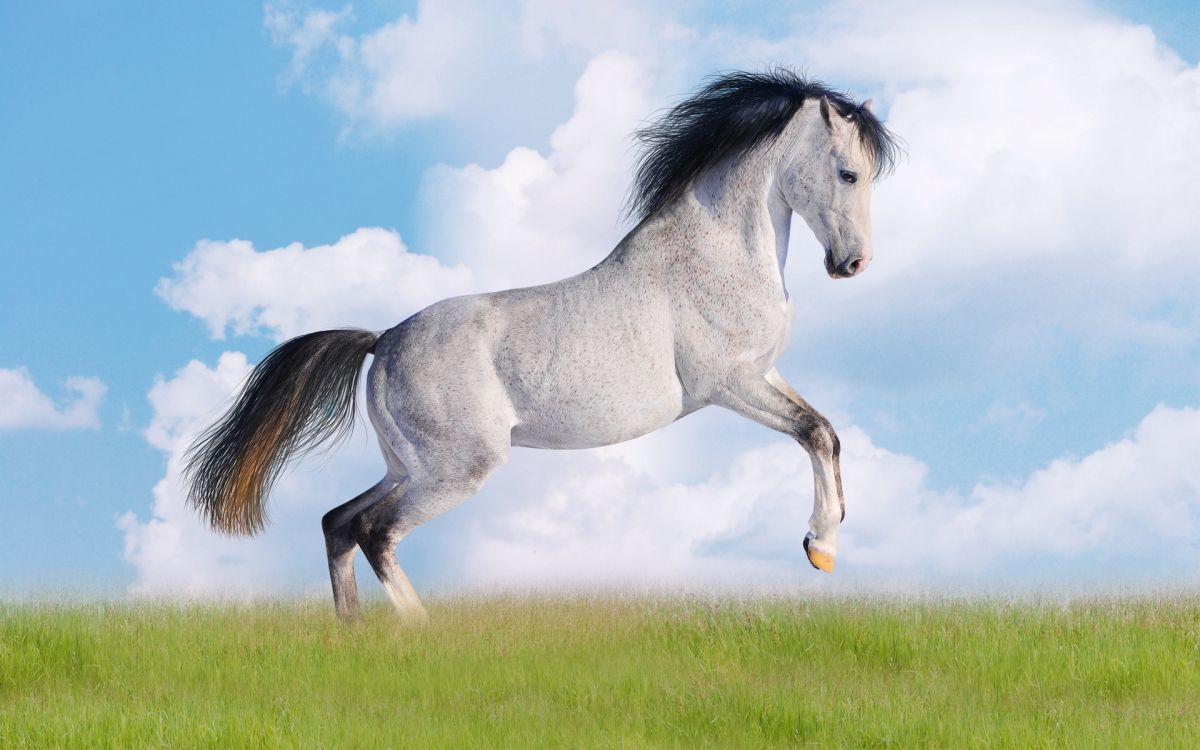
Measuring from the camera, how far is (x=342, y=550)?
278 inches

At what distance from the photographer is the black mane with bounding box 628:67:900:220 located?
702cm

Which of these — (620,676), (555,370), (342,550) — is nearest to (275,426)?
(342,550)

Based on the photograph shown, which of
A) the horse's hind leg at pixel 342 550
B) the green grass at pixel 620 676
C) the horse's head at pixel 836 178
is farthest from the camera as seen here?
the horse's hind leg at pixel 342 550

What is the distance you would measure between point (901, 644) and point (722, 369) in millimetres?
1743

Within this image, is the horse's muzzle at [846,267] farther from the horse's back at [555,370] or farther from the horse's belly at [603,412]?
the horse's belly at [603,412]

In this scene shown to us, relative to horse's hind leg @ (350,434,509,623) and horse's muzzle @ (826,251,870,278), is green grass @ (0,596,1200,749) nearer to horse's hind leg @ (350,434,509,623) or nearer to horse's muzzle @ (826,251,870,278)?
horse's hind leg @ (350,434,509,623)

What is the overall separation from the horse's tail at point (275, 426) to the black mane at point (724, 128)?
6.55 ft

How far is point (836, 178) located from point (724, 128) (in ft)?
2.32

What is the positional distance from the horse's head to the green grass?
207cm

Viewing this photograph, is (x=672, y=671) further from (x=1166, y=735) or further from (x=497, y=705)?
(x=1166, y=735)

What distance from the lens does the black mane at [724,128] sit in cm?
702

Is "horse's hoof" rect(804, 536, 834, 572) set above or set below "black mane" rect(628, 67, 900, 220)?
below

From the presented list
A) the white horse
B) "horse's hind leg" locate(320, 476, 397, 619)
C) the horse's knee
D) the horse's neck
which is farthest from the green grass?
the horse's neck

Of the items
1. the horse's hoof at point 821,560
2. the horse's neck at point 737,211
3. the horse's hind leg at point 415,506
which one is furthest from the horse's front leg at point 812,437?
the horse's hind leg at point 415,506
